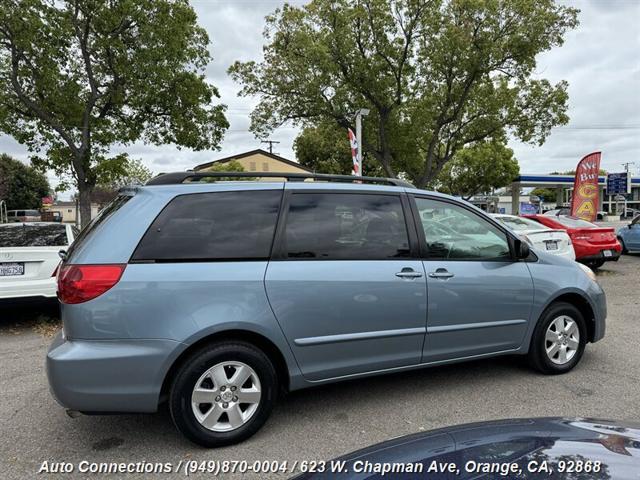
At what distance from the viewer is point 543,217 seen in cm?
1102

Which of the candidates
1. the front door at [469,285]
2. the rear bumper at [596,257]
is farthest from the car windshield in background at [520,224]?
the front door at [469,285]

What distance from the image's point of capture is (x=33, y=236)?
621 cm

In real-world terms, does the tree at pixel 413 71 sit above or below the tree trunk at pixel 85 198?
above

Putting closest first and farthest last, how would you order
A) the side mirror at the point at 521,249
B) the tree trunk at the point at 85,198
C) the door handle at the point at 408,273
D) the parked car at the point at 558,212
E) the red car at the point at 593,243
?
1. the door handle at the point at 408,273
2. the side mirror at the point at 521,249
3. the red car at the point at 593,243
4. the parked car at the point at 558,212
5. the tree trunk at the point at 85,198

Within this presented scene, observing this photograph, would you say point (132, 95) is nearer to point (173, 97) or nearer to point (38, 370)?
point (173, 97)

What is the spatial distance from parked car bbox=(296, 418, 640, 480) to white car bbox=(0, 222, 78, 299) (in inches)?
205

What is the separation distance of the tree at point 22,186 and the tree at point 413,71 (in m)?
47.4

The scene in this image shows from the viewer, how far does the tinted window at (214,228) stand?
9.69 ft

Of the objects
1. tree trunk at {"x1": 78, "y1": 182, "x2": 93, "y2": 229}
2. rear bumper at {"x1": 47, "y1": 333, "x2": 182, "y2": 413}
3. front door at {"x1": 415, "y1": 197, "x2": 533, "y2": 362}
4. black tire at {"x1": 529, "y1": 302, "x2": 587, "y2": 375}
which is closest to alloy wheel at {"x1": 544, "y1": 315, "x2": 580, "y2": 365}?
black tire at {"x1": 529, "y1": 302, "x2": 587, "y2": 375}

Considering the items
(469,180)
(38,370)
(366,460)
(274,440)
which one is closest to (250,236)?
(274,440)

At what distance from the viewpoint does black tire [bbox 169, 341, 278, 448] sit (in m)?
2.86

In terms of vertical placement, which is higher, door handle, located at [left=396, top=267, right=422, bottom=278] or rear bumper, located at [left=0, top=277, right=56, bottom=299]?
door handle, located at [left=396, top=267, right=422, bottom=278]

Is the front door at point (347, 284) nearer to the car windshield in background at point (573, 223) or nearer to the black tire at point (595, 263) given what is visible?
the car windshield in background at point (573, 223)

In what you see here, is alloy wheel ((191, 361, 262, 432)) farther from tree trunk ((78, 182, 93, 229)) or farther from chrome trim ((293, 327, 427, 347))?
tree trunk ((78, 182, 93, 229))
